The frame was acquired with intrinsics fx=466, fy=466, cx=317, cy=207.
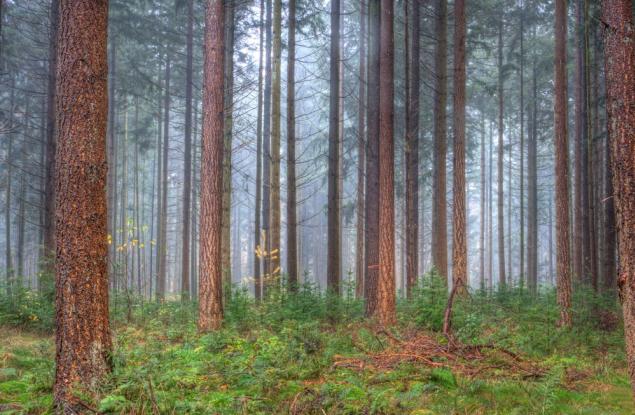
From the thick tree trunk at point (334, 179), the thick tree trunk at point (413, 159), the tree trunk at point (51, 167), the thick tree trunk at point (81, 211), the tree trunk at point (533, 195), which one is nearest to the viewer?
the thick tree trunk at point (81, 211)

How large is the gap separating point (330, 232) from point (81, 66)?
11039 millimetres

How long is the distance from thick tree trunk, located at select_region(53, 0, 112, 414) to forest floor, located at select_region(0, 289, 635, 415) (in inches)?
14.8

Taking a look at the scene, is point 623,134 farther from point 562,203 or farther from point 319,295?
point 319,295

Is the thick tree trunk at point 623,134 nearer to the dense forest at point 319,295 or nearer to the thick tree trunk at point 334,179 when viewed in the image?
the dense forest at point 319,295

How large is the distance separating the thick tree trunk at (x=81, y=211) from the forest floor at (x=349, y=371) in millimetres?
377

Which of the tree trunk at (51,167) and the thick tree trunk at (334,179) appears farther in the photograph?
the thick tree trunk at (334,179)

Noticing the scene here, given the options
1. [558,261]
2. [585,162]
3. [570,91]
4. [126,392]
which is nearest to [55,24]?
[126,392]

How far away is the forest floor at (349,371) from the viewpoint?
5.09m

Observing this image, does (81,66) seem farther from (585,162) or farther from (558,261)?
(585,162)

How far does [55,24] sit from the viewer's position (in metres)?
14.6

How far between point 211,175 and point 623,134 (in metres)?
7.55

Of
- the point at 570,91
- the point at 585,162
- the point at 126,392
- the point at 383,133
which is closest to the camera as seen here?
the point at 126,392

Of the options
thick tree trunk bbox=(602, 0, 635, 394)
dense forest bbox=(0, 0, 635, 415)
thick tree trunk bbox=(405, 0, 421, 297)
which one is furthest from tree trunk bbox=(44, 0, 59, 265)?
thick tree trunk bbox=(602, 0, 635, 394)

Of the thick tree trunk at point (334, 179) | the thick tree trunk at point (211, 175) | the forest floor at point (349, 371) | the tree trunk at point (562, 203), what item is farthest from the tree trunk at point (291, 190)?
the tree trunk at point (562, 203)
